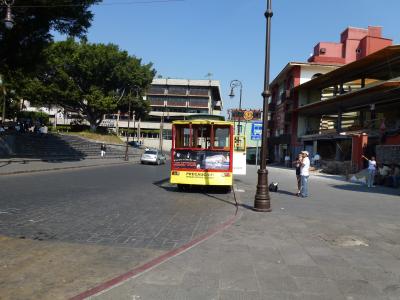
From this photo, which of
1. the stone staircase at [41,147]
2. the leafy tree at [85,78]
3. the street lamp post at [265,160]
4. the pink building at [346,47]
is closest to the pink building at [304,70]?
the pink building at [346,47]

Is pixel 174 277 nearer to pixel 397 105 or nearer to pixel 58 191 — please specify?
pixel 58 191

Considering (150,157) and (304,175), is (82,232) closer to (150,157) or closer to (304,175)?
(304,175)

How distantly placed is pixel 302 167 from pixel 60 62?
48.9 m

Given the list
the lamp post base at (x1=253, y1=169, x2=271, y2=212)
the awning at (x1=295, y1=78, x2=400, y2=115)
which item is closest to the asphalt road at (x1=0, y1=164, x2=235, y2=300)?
the lamp post base at (x1=253, y1=169, x2=271, y2=212)

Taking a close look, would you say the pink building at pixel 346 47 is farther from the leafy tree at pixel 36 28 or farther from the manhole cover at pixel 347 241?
the manhole cover at pixel 347 241

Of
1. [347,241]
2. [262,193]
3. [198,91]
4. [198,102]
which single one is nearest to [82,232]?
[347,241]

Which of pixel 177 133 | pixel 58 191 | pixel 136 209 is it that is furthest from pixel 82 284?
pixel 177 133

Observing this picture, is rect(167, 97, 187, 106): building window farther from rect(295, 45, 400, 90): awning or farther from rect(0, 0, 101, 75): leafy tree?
rect(0, 0, 101, 75): leafy tree

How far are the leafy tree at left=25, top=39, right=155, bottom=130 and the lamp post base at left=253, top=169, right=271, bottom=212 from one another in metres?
48.6

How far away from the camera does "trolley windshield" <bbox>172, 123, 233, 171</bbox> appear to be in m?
16.2

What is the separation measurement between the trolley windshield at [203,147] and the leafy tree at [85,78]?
43.1m

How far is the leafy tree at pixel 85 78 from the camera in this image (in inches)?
2282

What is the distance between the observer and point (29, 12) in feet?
82.4

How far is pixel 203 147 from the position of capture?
16328 mm
